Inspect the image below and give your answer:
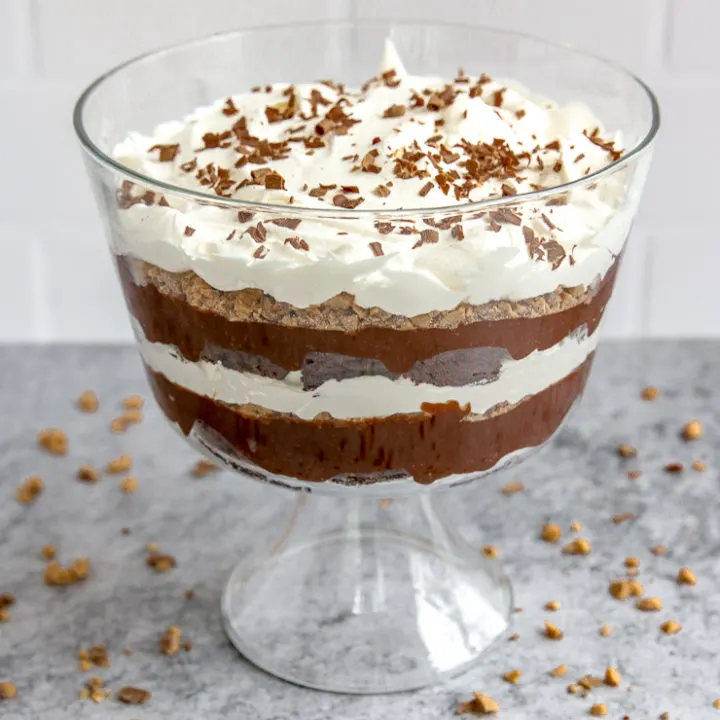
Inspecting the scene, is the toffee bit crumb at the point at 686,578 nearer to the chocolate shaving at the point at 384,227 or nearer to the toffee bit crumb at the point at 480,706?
the toffee bit crumb at the point at 480,706

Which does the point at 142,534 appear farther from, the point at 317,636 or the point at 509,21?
the point at 509,21

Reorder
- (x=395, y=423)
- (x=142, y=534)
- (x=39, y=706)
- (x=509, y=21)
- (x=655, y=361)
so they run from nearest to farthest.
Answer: (x=395, y=423) → (x=39, y=706) → (x=142, y=534) → (x=509, y=21) → (x=655, y=361)

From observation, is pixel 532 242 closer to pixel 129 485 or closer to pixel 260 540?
pixel 260 540

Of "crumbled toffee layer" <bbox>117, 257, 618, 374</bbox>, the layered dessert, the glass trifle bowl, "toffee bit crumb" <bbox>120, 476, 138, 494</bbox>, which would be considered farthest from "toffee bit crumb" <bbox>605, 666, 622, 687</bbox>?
"toffee bit crumb" <bbox>120, 476, 138, 494</bbox>

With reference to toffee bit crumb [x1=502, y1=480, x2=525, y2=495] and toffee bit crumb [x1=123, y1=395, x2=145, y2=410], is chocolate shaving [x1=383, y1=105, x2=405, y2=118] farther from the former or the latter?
toffee bit crumb [x1=123, y1=395, x2=145, y2=410]

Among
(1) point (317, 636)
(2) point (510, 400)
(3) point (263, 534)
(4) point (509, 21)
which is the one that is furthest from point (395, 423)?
(4) point (509, 21)

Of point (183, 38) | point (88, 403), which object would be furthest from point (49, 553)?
point (183, 38)
